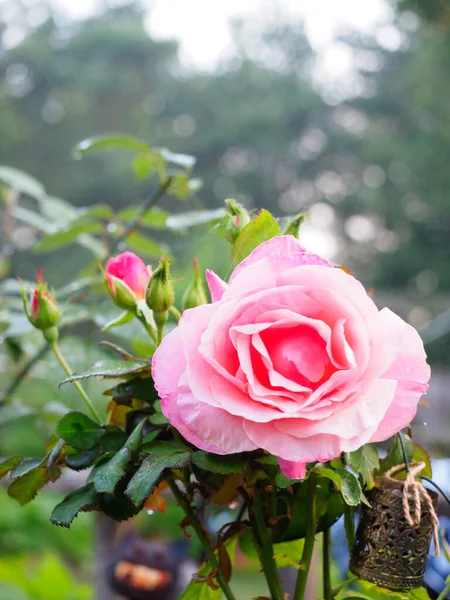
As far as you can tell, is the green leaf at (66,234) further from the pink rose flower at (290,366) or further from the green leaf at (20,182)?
the pink rose flower at (290,366)

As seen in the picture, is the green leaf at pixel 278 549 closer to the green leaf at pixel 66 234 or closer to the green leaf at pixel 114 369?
the green leaf at pixel 114 369

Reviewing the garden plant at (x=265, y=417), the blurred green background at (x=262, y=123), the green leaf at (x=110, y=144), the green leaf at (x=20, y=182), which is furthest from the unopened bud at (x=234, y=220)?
the blurred green background at (x=262, y=123)

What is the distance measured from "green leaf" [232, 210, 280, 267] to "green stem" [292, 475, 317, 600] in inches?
4.3

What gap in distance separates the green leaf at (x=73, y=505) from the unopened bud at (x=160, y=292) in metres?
0.09

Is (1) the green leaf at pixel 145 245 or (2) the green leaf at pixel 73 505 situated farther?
(1) the green leaf at pixel 145 245

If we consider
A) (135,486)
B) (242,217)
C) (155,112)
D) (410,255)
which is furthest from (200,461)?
(155,112)

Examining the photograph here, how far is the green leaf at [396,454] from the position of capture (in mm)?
343

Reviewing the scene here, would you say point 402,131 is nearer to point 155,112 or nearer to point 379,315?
point 155,112

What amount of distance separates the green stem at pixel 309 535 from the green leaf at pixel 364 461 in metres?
0.03

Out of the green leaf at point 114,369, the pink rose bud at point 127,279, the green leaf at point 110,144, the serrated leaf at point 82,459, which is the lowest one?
the serrated leaf at point 82,459

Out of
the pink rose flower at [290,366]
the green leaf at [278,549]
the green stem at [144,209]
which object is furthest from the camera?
the green stem at [144,209]

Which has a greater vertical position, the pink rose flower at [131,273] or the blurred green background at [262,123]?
the pink rose flower at [131,273]

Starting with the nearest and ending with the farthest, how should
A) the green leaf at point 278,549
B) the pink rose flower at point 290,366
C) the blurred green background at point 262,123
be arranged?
the pink rose flower at point 290,366
the green leaf at point 278,549
the blurred green background at point 262,123

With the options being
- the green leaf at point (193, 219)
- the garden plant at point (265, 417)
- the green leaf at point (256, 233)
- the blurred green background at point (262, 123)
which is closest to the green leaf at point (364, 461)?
the garden plant at point (265, 417)
